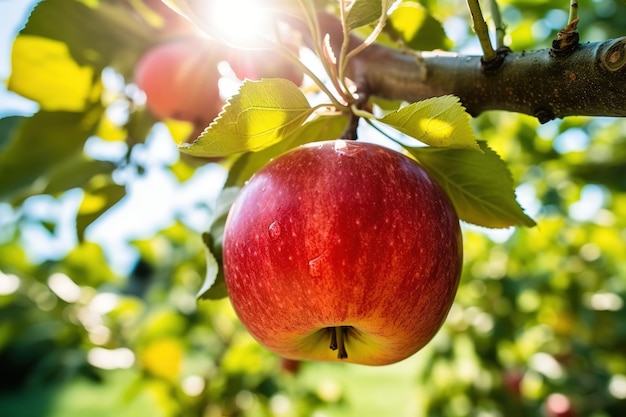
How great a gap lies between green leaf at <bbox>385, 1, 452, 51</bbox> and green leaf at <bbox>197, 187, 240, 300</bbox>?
0.30 meters

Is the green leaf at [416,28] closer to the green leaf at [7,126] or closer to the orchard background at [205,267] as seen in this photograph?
the orchard background at [205,267]

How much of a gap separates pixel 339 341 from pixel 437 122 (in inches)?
10.2

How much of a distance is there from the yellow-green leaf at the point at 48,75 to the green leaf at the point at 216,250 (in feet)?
1.93

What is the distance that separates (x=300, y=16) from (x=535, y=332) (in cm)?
192

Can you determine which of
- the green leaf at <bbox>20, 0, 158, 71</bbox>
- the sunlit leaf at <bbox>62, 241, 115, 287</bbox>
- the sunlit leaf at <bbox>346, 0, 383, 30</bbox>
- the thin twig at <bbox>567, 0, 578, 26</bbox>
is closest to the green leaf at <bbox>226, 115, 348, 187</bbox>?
the sunlit leaf at <bbox>346, 0, 383, 30</bbox>

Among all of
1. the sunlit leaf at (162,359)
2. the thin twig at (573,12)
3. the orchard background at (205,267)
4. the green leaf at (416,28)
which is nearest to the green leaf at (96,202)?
the orchard background at (205,267)

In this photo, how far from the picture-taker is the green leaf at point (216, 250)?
1.95ft

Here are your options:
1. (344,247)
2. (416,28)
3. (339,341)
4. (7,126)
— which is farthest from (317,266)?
(7,126)

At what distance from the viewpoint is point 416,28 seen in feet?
2.43

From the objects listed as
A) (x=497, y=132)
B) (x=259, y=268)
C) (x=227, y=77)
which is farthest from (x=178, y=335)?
(x=259, y=268)

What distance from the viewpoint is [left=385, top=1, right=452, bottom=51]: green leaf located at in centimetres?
73

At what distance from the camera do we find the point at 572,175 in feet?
5.79

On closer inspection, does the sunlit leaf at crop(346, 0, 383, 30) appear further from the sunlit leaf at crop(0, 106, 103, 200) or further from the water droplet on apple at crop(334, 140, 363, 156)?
the sunlit leaf at crop(0, 106, 103, 200)

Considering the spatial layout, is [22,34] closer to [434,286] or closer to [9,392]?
[434,286]
